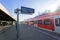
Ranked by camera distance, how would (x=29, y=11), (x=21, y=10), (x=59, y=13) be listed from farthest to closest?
(x=59, y=13)
(x=29, y=11)
(x=21, y=10)

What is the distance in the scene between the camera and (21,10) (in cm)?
1777

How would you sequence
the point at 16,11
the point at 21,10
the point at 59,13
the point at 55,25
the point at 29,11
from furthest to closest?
the point at 55,25
the point at 59,13
the point at 29,11
the point at 21,10
the point at 16,11

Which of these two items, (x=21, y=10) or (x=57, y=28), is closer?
(x=21, y=10)

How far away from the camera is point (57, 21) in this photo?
23000 mm

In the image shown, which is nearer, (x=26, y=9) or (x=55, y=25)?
(x=26, y=9)

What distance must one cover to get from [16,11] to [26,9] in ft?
7.73

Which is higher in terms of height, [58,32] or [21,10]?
[21,10]

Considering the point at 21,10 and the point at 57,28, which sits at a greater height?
the point at 21,10

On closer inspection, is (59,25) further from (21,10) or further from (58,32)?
(21,10)

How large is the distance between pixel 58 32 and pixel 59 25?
1.39 meters

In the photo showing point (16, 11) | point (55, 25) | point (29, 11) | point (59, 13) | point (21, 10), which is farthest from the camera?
point (55, 25)

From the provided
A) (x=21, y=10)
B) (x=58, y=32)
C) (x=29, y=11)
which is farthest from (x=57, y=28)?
(x=21, y=10)

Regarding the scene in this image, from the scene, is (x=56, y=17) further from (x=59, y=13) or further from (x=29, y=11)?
(x=29, y=11)

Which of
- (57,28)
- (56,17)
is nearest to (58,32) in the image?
(57,28)
